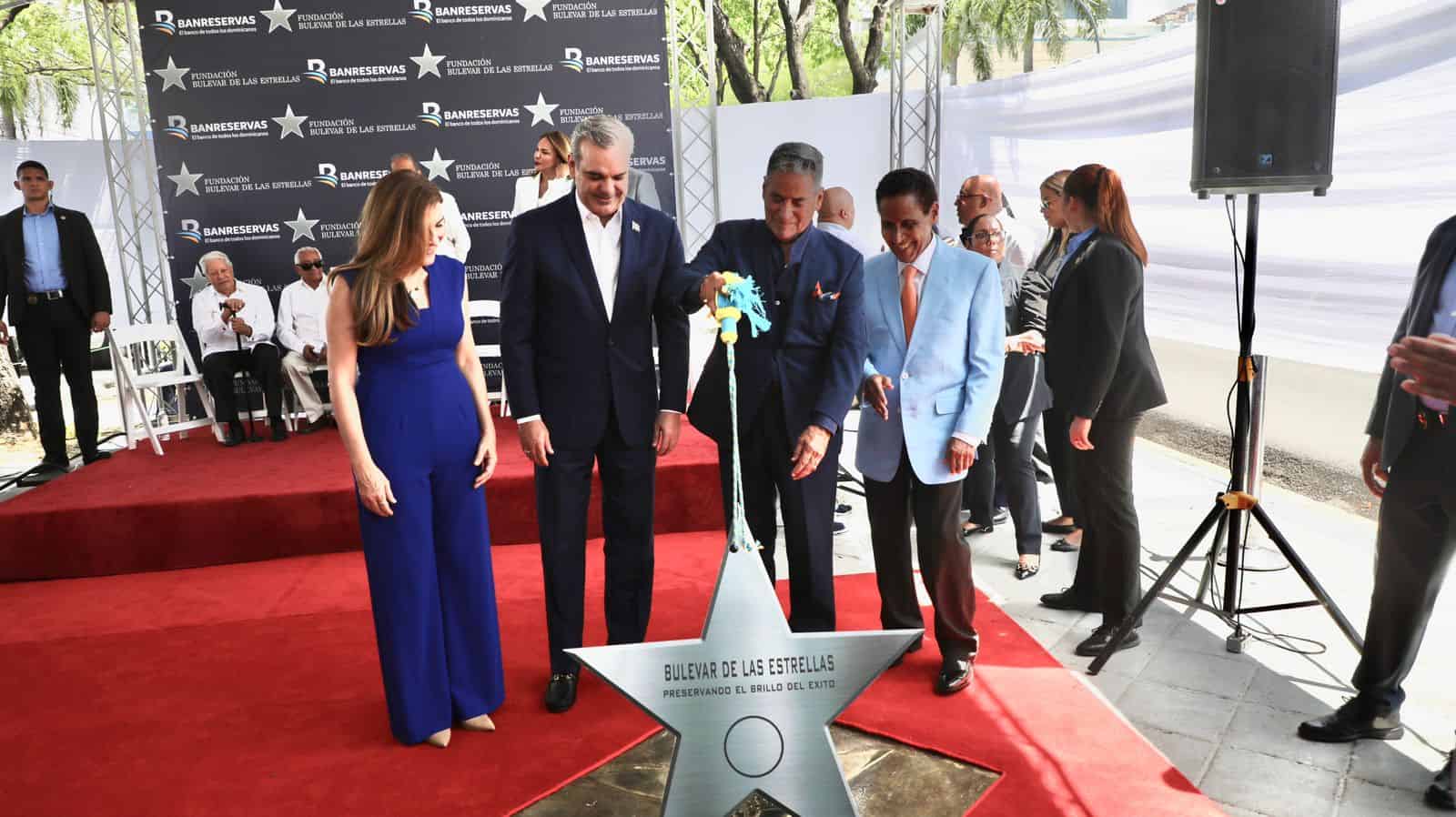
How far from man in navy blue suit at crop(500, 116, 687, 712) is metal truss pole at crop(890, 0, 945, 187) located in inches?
191

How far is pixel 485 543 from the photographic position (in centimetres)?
295

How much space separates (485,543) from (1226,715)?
7.29 ft

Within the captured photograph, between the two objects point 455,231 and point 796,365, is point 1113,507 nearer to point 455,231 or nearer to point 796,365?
point 796,365

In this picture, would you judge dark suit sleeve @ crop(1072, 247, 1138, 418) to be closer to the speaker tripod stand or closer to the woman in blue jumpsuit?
the speaker tripod stand

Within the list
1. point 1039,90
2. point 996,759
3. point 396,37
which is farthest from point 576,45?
point 996,759

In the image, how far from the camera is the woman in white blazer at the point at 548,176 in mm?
5875

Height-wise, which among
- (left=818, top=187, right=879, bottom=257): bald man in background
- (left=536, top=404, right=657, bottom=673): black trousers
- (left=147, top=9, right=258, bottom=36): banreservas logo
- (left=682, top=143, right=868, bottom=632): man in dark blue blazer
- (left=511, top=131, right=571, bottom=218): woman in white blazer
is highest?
(left=147, top=9, right=258, bottom=36): banreservas logo

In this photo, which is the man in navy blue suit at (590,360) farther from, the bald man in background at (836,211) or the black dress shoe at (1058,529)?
the black dress shoe at (1058,529)

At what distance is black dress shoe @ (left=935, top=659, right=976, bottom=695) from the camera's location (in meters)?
3.08

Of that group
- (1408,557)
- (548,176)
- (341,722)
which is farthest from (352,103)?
(1408,557)

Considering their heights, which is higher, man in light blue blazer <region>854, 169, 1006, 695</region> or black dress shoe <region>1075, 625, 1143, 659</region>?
man in light blue blazer <region>854, 169, 1006, 695</region>

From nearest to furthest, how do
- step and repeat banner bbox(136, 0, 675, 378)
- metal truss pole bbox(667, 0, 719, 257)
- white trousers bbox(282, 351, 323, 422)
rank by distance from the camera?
white trousers bbox(282, 351, 323, 422), metal truss pole bbox(667, 0, 719, 257), step and repeat banner bbox(136, 0, 675, 378)

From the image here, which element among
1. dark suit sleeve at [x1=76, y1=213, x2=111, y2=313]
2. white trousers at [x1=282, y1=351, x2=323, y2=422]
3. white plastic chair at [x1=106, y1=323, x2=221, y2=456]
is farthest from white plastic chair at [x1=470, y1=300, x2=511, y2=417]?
dark suit sleeve at [x1=76, y1=213, x2=111, y2=313]

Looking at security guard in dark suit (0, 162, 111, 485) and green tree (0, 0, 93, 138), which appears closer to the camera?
security guard in dark suit (0, 162, 111, 485)
